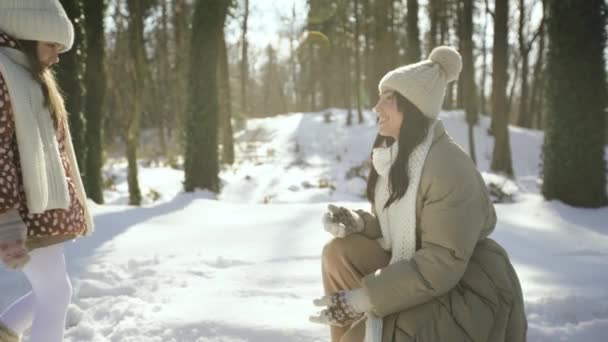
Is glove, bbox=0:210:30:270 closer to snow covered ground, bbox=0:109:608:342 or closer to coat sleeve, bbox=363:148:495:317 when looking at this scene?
snow covered ground, bbox=0:109:608:342

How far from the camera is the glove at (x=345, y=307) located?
1949mm

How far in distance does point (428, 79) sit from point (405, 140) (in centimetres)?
28

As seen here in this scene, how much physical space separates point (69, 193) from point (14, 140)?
13.6 inches

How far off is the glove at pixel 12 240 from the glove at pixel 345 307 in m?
1.19

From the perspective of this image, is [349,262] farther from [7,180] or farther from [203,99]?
[203,99]

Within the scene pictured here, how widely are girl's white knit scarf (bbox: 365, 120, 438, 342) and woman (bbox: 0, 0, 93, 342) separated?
1.33 m

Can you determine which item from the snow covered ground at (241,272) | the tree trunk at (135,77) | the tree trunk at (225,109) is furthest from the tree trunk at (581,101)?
the tree trunk at (225,109)

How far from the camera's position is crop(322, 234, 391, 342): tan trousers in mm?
2227

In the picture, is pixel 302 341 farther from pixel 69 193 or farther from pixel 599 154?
pixel 599 154

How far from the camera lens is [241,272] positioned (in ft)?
11.7

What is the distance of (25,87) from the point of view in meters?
1.84

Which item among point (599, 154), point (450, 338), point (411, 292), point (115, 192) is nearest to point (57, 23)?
point (411, 292)

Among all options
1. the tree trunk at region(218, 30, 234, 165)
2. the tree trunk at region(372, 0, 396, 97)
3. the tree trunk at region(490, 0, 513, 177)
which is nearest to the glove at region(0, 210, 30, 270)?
the tree trunk at region(490, 0, 513, 177)

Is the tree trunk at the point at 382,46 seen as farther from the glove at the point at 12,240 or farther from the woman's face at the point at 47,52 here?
the glove at the point at 12,240
